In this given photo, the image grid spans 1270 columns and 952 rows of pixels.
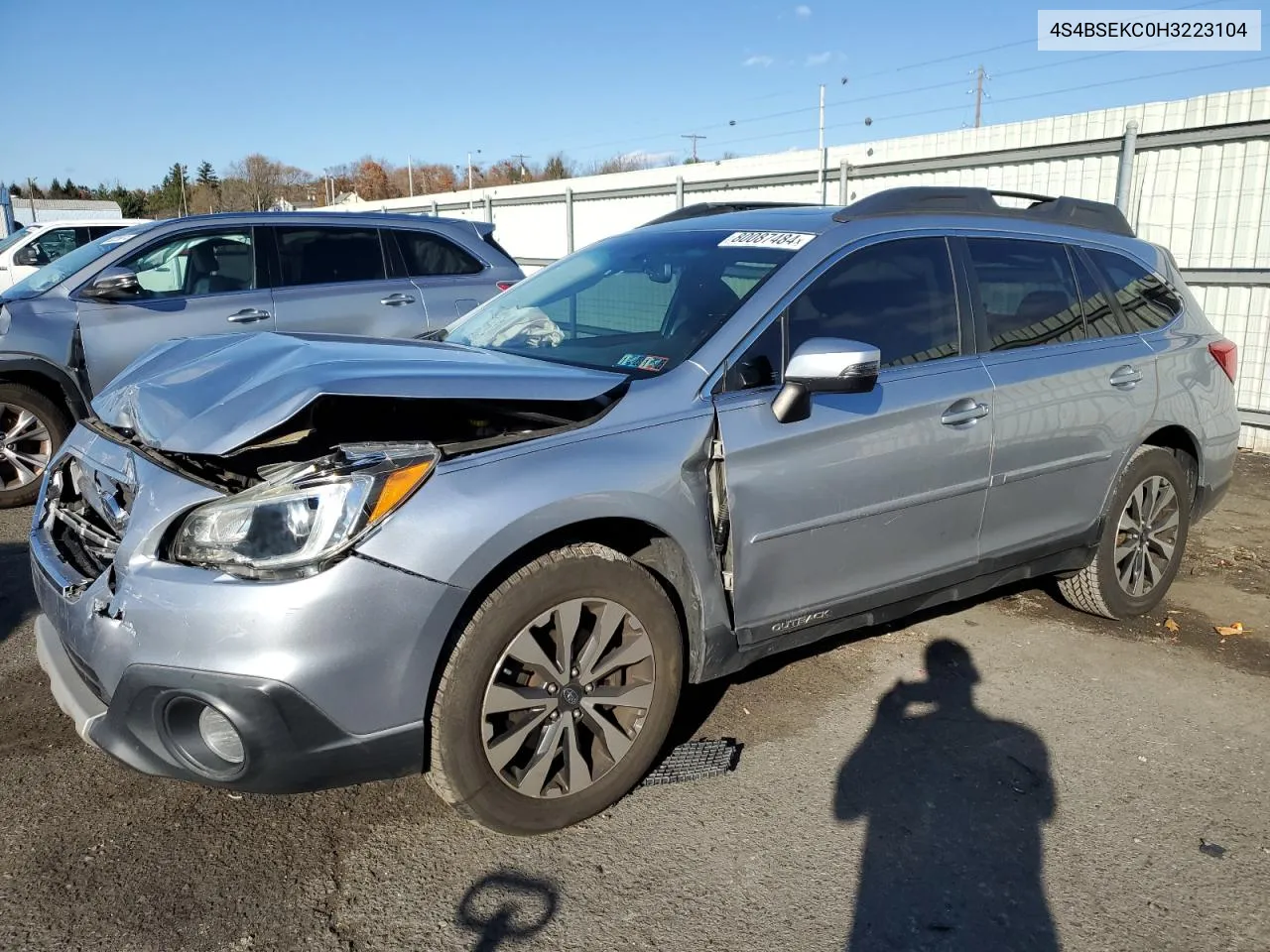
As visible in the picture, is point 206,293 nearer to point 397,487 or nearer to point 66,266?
point 66,266

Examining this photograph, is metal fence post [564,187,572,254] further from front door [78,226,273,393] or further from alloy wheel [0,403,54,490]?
alloy wheel [0,403,54,490]

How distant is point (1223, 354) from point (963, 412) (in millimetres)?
1975

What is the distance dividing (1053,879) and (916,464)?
138 centimetres

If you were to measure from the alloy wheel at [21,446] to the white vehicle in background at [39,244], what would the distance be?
8.08 metres

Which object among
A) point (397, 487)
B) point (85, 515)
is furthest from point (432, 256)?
point (397, 487)

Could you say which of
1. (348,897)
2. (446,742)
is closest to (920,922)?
(446,742)

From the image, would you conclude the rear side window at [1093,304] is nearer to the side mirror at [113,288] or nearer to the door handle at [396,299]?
the door handle at [396,299]

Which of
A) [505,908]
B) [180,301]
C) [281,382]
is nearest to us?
[505,908]

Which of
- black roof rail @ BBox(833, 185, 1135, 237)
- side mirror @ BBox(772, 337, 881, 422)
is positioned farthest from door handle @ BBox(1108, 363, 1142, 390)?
side mirror @ BBox(772, 337, 881, 422)

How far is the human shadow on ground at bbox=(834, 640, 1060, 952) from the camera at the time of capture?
249cm

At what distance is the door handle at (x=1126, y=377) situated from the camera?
4.10 meters

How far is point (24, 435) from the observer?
6223 mm

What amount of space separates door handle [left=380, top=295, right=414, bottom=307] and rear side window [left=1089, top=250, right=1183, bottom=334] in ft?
15.2

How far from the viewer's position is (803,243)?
133 inches
